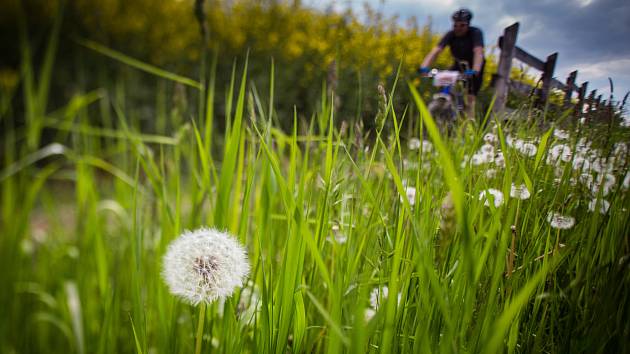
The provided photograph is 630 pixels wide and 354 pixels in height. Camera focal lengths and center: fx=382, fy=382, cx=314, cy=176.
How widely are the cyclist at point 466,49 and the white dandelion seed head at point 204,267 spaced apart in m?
0.68

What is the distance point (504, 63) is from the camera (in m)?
0.81

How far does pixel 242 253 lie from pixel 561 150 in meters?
0.58

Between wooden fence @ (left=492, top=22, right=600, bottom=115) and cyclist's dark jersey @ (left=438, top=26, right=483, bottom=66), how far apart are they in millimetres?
206

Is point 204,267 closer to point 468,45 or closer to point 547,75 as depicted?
point 547,75

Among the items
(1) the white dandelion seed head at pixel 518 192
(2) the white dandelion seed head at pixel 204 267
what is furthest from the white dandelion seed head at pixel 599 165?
(2) the white dandelion seed head at pixel 204 267

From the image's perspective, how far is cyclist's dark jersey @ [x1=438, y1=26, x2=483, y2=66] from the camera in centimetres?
108

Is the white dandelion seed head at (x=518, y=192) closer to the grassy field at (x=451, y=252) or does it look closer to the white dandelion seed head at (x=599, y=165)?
the grassy field at (x=451, y=252)

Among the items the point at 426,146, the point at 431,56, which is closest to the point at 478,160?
the point at 426,146

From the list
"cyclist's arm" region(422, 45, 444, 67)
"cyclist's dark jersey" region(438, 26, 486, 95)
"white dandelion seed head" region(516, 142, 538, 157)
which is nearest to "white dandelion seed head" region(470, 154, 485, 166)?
"white dandelion seed head" region(516, 142, 538, 157)

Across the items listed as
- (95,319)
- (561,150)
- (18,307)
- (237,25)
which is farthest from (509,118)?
(237,25)

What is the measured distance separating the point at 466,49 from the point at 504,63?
1.37 feet

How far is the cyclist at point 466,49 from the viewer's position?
0.93 m

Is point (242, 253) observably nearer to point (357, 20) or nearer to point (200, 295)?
point (200, 295)

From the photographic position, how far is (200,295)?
0.62 m
